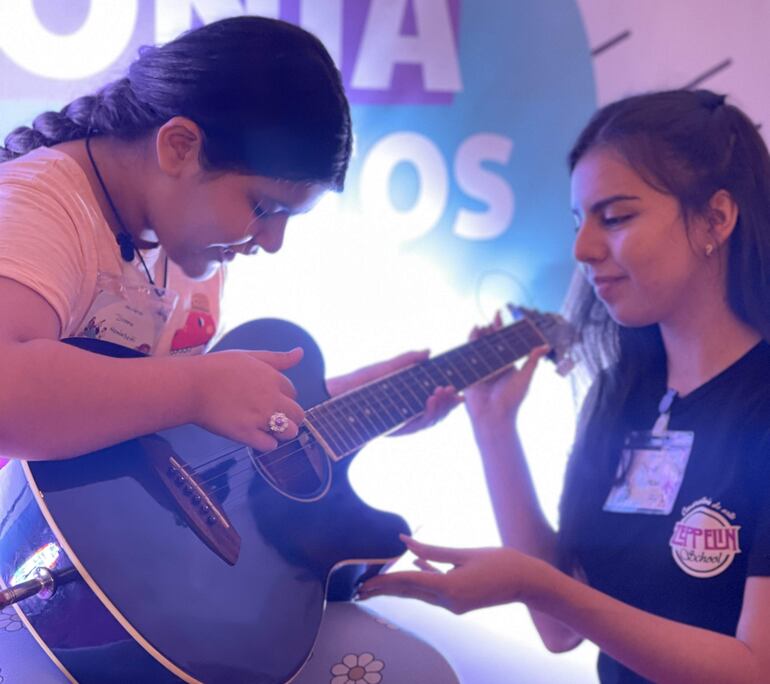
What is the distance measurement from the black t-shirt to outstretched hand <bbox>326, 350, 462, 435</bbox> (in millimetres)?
295

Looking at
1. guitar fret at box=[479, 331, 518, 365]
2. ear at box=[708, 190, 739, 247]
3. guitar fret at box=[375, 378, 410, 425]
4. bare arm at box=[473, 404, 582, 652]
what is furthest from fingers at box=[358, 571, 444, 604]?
ear at box=[708, 190, 739, 247]

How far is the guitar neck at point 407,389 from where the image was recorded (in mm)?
1031

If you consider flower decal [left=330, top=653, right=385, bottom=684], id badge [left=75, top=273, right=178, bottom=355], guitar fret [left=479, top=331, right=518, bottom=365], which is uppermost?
id badge [left=75, top=273, right=178, bottom=355]

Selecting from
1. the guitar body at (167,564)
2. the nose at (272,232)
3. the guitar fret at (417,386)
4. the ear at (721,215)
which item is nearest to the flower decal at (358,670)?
the guitar body at (167,564)

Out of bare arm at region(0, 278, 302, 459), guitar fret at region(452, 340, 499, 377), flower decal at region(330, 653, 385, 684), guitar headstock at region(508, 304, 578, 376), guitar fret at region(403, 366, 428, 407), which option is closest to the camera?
bare arm at region(0, 278, 302, 459)

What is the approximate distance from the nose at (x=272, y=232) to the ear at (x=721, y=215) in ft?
2.00

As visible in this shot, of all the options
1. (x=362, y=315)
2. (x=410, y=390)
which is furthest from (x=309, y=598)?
(x=362, y=315)

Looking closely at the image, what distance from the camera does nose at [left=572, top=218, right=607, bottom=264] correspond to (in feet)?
3.80

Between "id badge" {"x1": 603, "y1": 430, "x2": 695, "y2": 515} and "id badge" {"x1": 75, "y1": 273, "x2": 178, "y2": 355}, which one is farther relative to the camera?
"id badge" {"x1": 603, "y1": 430, "x2": 695, "y2": 515}

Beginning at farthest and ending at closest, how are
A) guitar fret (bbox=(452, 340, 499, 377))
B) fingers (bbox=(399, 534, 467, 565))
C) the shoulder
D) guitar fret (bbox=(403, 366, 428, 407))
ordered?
guitar fret (bbox=(452, 340, 499, 377))
guitar fret (bbox=(403, 366, 428, 407))
fingers (bbox=(399, 534, 467, 565))
the shoulder

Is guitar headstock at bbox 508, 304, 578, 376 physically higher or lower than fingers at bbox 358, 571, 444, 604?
higher

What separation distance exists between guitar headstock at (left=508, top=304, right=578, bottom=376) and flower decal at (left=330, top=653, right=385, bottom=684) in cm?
67

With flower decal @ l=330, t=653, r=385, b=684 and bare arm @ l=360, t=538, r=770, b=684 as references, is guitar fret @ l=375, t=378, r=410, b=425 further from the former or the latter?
flower decal @ l=330, t=653, r=385, b=684

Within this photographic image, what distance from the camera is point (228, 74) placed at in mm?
872
